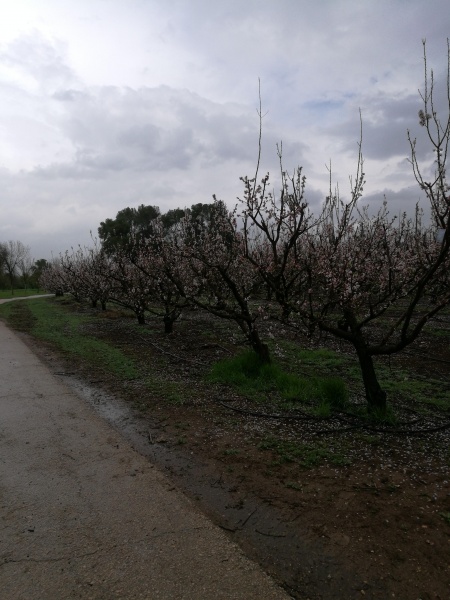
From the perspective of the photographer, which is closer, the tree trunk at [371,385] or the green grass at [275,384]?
the tree trunk at [371,385]

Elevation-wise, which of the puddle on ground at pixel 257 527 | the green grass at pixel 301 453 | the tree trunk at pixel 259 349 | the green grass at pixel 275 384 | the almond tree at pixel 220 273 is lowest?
the puddle on ground at pixel 257 527

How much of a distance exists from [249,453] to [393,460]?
175 centimetres

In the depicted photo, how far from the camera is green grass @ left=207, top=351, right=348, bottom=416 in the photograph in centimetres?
673

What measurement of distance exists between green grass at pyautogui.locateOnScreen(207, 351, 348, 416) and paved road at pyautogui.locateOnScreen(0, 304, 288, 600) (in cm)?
292

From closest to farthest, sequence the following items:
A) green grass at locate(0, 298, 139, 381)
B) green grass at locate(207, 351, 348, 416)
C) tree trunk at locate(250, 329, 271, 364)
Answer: green grass at locate(207, 351, 348, 416)
tree trunk at locate(250, 329, 271, 364)
green grass at locate(0, 298, 139, 381)

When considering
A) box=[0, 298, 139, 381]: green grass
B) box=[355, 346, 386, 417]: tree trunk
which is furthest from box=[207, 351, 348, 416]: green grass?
box=[0, 298, 139, 381]: green grass

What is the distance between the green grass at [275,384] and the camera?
6.73m

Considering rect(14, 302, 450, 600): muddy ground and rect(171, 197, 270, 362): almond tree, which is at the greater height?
rect(171, 197, 270, 362): almond tree

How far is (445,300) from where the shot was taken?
502 centimetres

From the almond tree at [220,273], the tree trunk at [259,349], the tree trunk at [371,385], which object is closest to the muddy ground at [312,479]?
the tree trunk at [371,385]

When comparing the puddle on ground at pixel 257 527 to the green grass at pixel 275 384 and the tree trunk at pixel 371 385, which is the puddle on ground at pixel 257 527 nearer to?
the green grass at pixel 275 384

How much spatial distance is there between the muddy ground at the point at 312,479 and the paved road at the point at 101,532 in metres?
0.25

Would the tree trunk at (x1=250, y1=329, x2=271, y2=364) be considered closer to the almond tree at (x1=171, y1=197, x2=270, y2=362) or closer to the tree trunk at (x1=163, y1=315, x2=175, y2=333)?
the almond tree at (x1=171, y1=197, x2=270, y2=362)

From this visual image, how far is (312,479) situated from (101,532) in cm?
227
